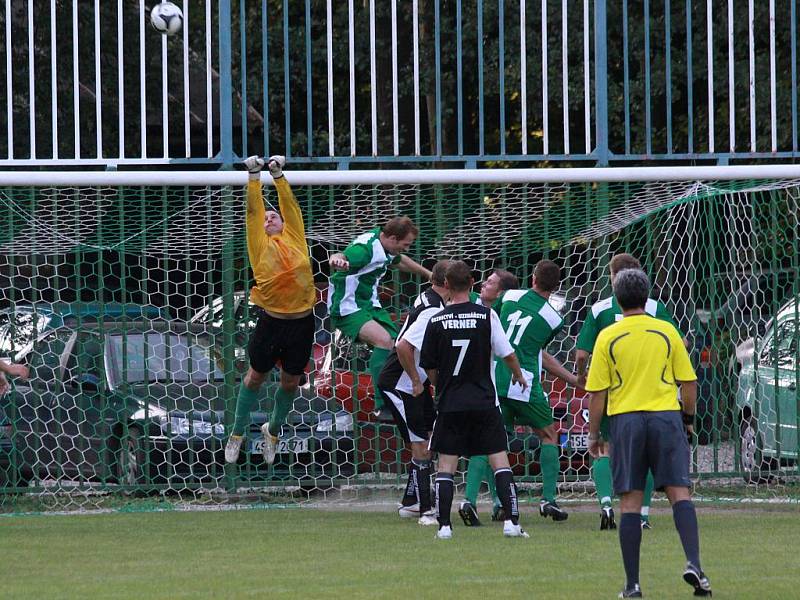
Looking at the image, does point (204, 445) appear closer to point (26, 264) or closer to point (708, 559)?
point (26, 264)

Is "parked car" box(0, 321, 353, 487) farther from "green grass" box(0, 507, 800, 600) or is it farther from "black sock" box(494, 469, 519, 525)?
"black sock" box(494, 469, 519, 525)

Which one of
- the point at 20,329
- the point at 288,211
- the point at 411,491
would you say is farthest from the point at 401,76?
the point at 411,491

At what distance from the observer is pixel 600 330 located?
9.76 metres

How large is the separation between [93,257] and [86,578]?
4.73m

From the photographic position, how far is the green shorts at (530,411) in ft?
33.6

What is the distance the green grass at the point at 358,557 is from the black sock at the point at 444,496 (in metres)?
0.18

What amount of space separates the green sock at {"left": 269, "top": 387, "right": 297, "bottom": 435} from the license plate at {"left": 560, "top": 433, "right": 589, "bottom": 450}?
2.73m

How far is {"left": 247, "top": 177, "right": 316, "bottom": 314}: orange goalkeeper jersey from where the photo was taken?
34.0ft

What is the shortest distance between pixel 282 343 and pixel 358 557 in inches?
94.9

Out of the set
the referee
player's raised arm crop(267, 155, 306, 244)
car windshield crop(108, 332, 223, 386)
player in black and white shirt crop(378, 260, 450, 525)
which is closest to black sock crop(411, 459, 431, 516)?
player in black and white shirt crop(378, 260, 450, 525)

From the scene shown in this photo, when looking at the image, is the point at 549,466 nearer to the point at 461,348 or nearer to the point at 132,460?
the point at 461,348

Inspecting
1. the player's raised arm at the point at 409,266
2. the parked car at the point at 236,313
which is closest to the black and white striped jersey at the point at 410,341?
the player's raised arm at the point at 409,266

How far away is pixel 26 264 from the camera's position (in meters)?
12.2

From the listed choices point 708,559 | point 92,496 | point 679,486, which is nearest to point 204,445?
point 92,496
